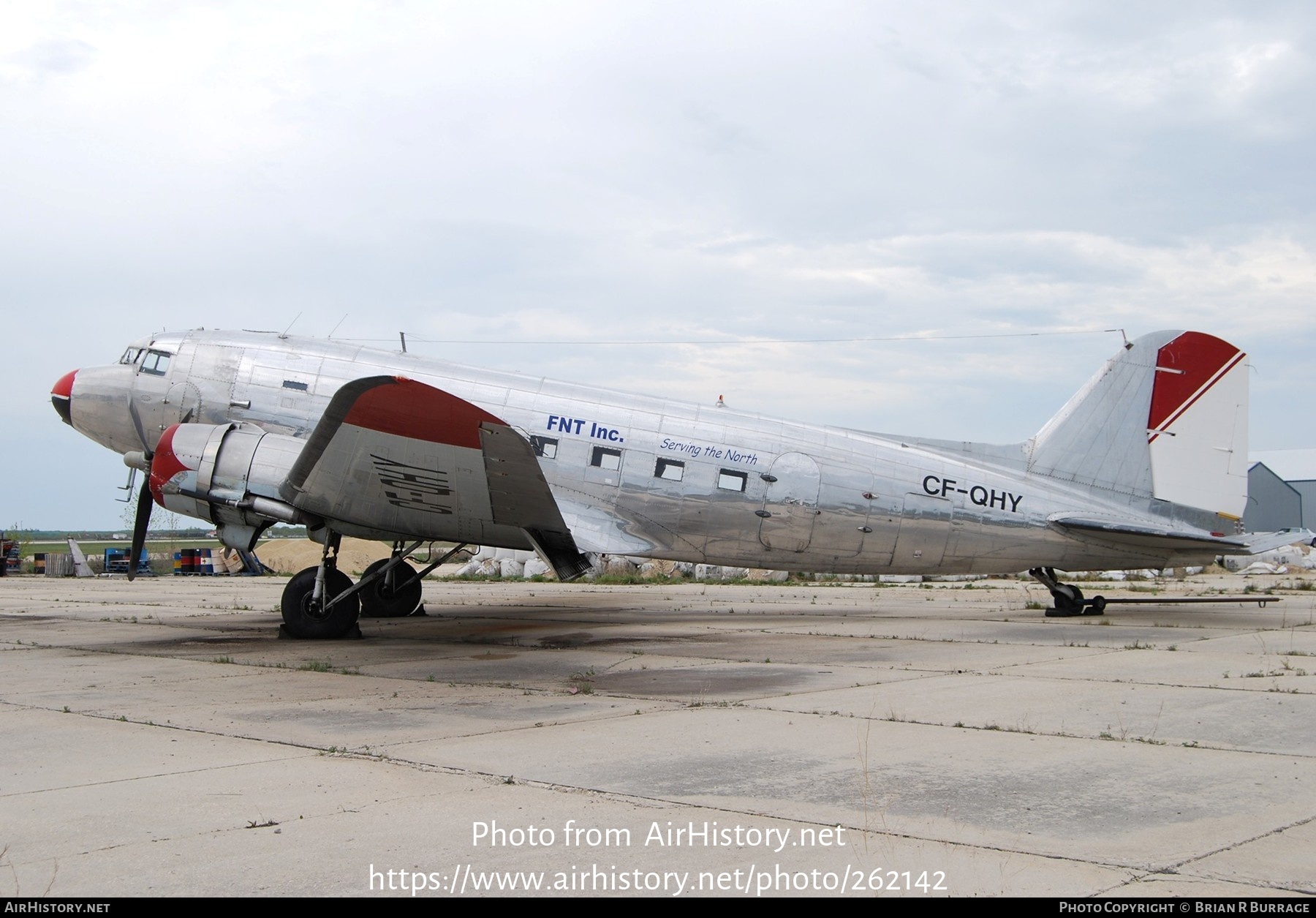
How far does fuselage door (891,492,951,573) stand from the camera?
47.4 feet

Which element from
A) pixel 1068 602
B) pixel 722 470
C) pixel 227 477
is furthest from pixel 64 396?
pixel 1068 602

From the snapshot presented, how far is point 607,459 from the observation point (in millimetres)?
14281

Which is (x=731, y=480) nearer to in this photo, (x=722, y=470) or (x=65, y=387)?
(x=722, y=470)

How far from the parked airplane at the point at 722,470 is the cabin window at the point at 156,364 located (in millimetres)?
27

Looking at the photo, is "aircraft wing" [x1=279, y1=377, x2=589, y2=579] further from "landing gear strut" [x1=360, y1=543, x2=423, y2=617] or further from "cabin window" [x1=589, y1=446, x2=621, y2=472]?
"landing gear strut" [x1=360, y1=543, x2=423, y2=617]

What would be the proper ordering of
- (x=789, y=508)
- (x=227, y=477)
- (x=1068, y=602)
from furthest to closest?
(x=1068, y=602) → (x=789, y=508) → (x=227, y=477)

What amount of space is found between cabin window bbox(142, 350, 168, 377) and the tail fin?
41.0 ft

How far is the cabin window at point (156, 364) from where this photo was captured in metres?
14.5

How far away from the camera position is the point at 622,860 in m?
4.37

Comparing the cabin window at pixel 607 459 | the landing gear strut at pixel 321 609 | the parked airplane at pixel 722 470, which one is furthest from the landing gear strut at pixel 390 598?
the cabin window at pixel 607 459

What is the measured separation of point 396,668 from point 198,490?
4.17 meters

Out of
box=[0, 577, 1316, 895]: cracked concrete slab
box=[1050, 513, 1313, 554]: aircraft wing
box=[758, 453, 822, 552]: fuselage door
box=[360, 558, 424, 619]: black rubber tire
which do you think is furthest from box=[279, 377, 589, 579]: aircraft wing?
box=[1050, 513, 1313, 554]: aircraft wing

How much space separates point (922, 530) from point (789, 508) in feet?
6.31
